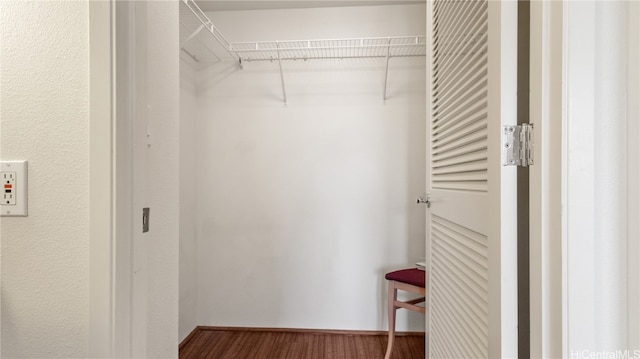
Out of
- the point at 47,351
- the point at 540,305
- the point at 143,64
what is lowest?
the point at 47,351

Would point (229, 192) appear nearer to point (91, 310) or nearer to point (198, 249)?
point (198, 249)

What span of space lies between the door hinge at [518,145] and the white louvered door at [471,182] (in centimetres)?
2

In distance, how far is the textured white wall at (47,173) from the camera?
1.98 ft

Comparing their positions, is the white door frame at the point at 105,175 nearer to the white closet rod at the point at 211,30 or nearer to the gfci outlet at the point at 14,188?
the gfci outlet at the point at 14,188

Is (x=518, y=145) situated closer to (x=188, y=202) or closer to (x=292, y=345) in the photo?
(x=292, y=345)

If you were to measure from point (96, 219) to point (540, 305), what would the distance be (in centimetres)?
89

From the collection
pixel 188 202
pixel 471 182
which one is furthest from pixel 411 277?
pixel 188 202

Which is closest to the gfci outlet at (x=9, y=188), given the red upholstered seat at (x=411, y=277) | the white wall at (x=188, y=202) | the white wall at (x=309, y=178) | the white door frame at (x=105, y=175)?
the white door frame at (x=105, y=175)

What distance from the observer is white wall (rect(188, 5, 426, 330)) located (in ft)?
7.04

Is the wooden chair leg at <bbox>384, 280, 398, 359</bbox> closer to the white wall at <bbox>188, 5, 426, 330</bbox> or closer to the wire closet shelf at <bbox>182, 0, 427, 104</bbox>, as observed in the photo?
the white wall at <bbox>188, 5, 426, 330</bbox>

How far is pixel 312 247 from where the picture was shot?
2199mm

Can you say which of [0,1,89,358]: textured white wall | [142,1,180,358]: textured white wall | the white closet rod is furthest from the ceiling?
[0,1,89,358]: textured white wall

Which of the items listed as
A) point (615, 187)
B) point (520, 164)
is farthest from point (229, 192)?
point (615, 187)

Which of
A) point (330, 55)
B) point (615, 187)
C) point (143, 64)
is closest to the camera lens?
point (615, 187)
